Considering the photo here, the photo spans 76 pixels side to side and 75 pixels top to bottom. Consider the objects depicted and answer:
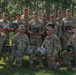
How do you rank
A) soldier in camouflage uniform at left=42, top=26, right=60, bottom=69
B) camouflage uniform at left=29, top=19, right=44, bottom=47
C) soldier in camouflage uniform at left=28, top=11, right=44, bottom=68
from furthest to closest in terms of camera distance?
camouflage uniform at left=29, top=19, right=44, bottom=47 → soldier in camouflage uniform at left=28, top=11, right=44, bottom=68 → soldier in camouflage uniform at left=42, top=26, right=60, bottom=69

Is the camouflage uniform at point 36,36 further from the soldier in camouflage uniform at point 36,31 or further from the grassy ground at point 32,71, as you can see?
the grassy ground at point 32,71

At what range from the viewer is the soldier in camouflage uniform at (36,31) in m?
11.6

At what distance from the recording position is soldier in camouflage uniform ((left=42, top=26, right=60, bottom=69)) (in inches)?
424

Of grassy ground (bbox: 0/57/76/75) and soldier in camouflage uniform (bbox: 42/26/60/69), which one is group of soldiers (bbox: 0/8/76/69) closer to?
soldier in camouflage uniform (bbox: 42/26/60/69)

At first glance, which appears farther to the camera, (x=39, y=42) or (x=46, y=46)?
(x=39, y=42)

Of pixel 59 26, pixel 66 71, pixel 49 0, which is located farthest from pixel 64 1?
pixel 66 71

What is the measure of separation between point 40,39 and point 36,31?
412mm

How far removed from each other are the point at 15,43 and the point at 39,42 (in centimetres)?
113

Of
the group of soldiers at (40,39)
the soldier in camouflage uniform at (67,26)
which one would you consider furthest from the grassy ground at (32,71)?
the soldier in camouflage uniform at (67,26)

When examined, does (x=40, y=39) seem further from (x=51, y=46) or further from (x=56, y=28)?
(x=51, y=46)

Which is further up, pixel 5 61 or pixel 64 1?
pixel 64 1

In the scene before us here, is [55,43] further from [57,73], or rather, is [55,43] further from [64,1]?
[64,1]

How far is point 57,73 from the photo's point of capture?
33.2 ft

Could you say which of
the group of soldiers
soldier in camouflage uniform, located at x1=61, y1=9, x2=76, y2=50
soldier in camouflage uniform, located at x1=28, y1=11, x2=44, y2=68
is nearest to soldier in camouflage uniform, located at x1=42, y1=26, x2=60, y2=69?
the group of soldiers
